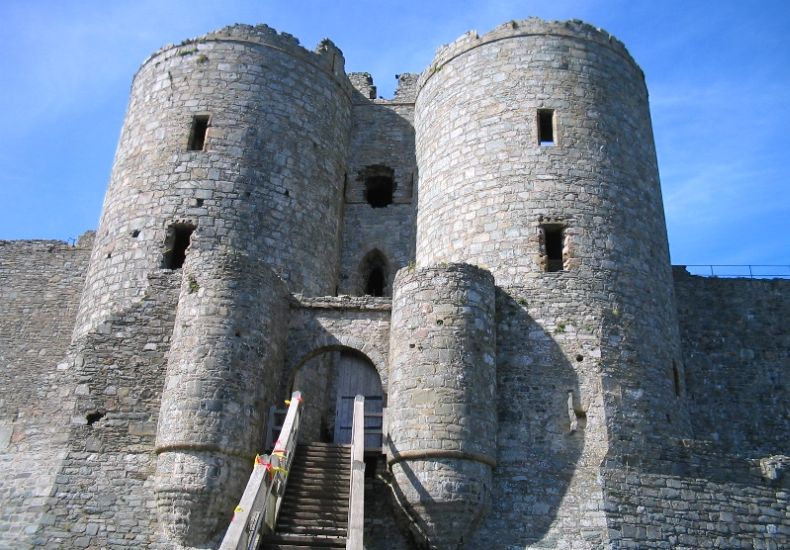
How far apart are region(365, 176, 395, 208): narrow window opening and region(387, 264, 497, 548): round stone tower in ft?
19.8

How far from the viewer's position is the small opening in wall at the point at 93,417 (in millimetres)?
14633

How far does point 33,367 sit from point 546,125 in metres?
12.5

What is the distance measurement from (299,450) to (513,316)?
13.9ft

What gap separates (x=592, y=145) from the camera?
55.1ft

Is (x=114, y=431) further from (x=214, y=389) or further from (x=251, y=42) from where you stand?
(x=251, y=42)

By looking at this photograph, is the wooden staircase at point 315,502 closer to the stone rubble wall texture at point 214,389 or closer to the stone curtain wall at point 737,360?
the stone rubble wall texture at point 214,389

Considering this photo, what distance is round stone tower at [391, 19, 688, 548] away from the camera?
1426 centimetres

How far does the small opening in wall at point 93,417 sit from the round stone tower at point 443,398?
484 centimetres

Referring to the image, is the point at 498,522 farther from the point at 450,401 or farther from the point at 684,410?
the point at 684,410

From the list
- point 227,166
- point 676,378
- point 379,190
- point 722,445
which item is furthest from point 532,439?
point 379,190

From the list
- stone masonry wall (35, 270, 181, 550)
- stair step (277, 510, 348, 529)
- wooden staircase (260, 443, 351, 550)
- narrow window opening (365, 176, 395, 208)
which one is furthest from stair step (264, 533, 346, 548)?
narrow window opening (365, 176, 395, 208)

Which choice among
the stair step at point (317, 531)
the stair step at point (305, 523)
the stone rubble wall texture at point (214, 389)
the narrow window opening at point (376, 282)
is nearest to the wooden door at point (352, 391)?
the stone rubble wall texture at point (214, 389)

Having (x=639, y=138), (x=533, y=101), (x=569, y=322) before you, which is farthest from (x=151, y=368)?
(x=639, y=138)

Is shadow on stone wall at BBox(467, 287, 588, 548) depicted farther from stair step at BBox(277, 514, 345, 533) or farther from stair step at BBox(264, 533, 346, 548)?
stair step at BBox(264, 533, 346, 548)
